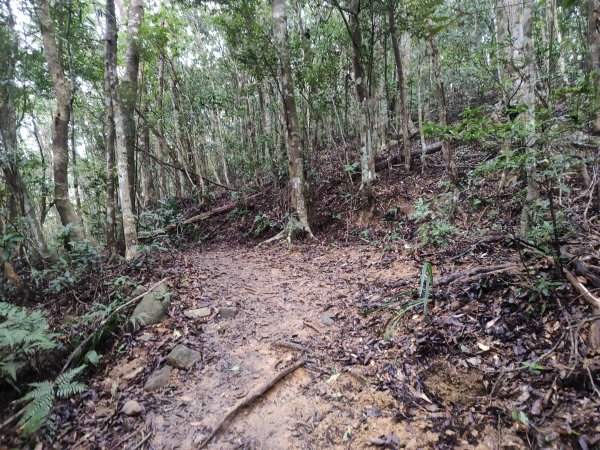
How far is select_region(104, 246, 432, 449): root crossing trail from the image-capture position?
2.78 metres

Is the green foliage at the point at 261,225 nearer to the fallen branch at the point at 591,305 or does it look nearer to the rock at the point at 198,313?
the rock at the point at 198,313

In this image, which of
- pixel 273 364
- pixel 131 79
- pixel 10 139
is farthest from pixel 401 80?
pixel 10 139

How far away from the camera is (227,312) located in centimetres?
480

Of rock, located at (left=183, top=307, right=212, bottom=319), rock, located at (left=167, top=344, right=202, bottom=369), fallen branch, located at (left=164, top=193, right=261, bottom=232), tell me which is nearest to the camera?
rock, located at (left=167, top=344, right=202, bottom=369)

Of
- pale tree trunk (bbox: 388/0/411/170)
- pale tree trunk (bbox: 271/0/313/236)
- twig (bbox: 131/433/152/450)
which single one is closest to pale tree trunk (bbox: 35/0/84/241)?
pale tree trunk (bbox: 271/0/313/236)

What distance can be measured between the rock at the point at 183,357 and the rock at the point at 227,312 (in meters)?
0.85

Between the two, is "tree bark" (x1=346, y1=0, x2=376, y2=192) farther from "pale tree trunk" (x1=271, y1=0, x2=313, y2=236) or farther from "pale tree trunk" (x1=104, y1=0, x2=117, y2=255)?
"pale tree trunk" (x1=104, y1=0, x2=117, y2=255)

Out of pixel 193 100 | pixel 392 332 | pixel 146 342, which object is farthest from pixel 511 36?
pixel 193 100

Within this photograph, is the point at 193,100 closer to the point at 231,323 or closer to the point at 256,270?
the point at 256,270

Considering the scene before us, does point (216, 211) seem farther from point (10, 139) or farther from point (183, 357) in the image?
point (183, 357)

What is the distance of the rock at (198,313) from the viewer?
4698mm

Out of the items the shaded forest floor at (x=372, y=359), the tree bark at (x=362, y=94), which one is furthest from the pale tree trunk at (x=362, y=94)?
the shaded forest floor at (x=372, y=359)

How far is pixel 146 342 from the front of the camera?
4156 mm

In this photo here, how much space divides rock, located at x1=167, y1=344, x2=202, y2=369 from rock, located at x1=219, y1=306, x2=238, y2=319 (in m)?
0.85
